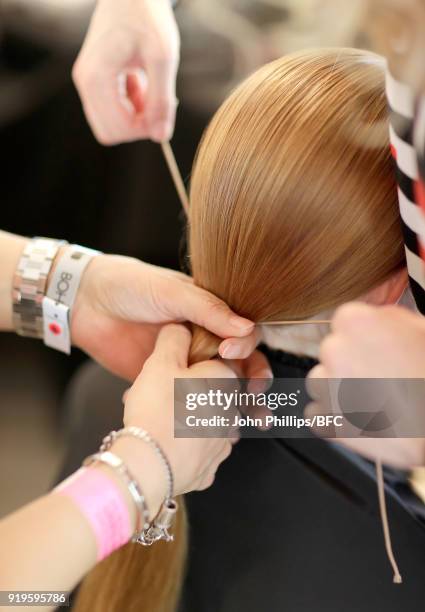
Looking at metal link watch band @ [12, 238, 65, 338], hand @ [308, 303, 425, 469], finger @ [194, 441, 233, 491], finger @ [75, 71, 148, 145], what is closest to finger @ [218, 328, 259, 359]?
finger @ [194, 441, 233, 491]

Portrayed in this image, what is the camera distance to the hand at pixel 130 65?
3.27ft

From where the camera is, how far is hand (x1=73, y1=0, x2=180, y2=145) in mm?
998

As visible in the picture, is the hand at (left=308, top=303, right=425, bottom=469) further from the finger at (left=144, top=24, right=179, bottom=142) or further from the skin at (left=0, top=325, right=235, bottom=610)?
the finger at (left=144, top=24, right=179, bottom=142)

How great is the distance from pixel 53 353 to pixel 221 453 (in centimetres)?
95

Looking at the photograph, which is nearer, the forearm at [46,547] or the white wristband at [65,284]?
the forearm at [46,547]

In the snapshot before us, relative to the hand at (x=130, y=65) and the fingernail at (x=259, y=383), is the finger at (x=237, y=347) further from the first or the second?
the hand at (x=130, y=65)

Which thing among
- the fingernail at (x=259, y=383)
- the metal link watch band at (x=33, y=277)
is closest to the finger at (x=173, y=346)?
the fingernail at (x=259, y=383)

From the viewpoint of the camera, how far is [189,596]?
923 mm

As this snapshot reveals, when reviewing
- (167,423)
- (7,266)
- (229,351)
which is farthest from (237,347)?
(7,266)

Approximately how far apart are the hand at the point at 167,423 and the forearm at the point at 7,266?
11.0 inches

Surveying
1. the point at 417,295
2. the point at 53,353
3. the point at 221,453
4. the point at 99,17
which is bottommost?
the point at 53,353

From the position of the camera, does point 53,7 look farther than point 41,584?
Yes

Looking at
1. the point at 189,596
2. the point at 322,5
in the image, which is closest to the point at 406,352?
the point at 189,596

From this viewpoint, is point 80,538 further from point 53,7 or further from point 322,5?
point 53,7
